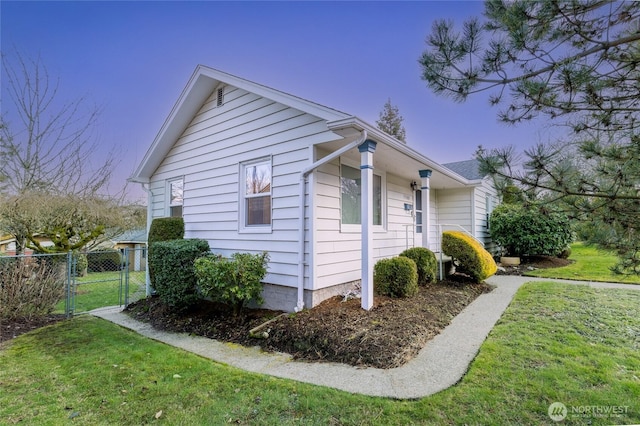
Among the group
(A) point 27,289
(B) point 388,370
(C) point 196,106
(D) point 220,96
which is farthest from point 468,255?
(A) point 27,289

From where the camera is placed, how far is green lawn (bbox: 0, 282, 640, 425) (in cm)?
249

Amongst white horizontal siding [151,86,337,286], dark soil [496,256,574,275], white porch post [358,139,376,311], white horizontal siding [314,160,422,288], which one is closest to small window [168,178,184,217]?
white horizontal siding [151,86,337,286]

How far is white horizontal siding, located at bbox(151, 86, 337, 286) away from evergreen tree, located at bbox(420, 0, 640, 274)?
2.51 meters

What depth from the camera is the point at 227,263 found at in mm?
4871

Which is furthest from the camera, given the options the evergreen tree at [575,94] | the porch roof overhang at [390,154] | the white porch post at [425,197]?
the white porch post at [425,197]

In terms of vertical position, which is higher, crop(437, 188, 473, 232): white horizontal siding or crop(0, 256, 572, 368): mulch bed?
crop(437, 188, 473, 232): white horizontal siding

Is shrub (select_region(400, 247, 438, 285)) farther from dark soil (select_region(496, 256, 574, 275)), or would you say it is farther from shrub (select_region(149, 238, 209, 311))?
shrub (select_region(149, 238, 209, 311))

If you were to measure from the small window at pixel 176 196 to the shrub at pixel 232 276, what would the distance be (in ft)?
10.9

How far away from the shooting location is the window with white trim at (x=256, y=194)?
5.81 meters

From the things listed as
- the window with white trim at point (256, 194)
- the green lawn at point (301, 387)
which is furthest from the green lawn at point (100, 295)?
the window with white trim at point (256, 194)

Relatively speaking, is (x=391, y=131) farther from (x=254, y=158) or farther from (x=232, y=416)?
(x=232, y=416)

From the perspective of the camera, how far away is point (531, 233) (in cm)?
1053

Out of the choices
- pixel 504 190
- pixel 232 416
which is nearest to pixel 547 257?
pixel 504 190

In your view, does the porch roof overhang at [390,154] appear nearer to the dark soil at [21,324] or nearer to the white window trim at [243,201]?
the white window trim at [243,201]
